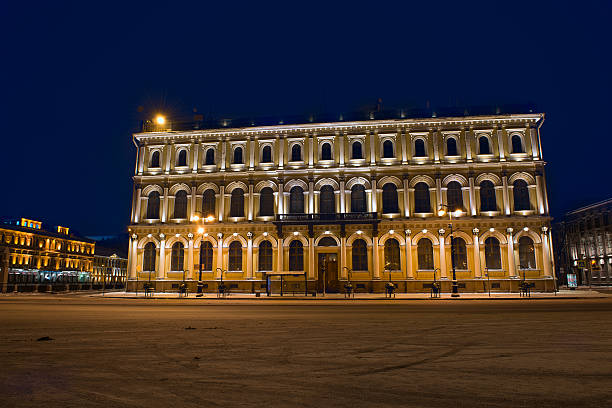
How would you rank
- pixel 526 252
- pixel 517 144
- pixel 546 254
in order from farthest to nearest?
pixel 517 144
pixel 526 252
pixel 546 254

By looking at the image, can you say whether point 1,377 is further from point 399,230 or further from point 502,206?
point 502,206

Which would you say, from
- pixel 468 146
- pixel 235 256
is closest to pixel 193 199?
pixel 235 256

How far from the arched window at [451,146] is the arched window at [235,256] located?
2037 centimetres

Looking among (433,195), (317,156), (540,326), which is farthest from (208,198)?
(540,326)

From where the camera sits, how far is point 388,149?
123ft

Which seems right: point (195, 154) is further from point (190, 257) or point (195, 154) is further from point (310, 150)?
point (310, 150)

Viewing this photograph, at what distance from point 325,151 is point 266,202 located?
717cm

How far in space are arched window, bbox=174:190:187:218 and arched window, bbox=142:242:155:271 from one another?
11.9ft

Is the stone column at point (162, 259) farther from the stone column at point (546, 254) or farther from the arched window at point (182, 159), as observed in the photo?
the stone column at point (546, 254)

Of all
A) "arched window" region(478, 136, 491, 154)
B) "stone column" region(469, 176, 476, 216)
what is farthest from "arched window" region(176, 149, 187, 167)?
"arched window" region(478, 136, 491, 154)

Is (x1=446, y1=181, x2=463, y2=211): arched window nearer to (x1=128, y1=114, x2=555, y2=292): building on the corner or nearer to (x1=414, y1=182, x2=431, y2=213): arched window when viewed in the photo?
(x1=128, y1=114, x2=555, y2=292): building on the corner

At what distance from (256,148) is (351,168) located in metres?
9.19

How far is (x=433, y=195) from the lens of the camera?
117 ft

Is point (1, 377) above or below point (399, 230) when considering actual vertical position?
below
